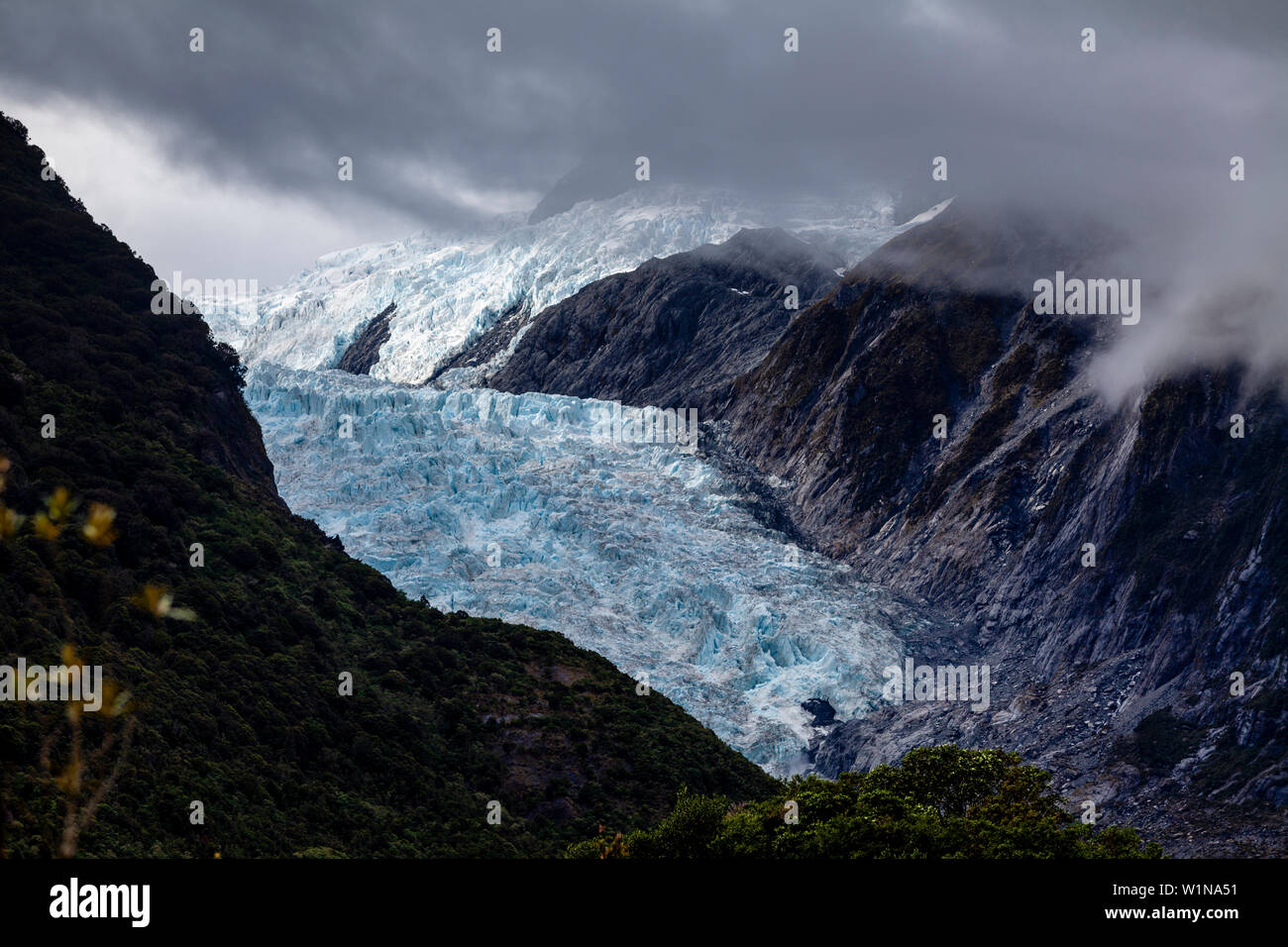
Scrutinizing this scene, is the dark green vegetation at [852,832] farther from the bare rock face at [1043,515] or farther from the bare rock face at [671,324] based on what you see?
the bare rock face at [671,324]

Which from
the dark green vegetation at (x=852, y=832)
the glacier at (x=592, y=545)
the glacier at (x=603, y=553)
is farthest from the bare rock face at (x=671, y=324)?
the dark green vegetation at (x=852, y=832)

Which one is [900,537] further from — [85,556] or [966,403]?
[85,556]

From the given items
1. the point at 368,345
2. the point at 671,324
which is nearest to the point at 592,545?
the point at 671,324

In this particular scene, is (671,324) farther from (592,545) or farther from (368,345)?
(592,545)

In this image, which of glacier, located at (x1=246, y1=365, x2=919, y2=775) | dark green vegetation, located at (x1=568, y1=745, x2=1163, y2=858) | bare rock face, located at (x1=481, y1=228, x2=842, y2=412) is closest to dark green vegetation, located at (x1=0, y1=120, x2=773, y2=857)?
dark green vegetation, located at (x1=568, y1=745, x2=1163, y2=858)

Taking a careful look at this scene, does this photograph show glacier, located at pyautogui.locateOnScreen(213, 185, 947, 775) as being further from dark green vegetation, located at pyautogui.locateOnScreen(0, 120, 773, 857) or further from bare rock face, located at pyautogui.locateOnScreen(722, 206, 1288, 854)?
dark green vegetation, located at pyautogui.locateOnScreen(0, 120, 773, 857)

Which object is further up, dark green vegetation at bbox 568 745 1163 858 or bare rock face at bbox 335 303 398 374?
bare rock face at bbox 335 303 398 374
